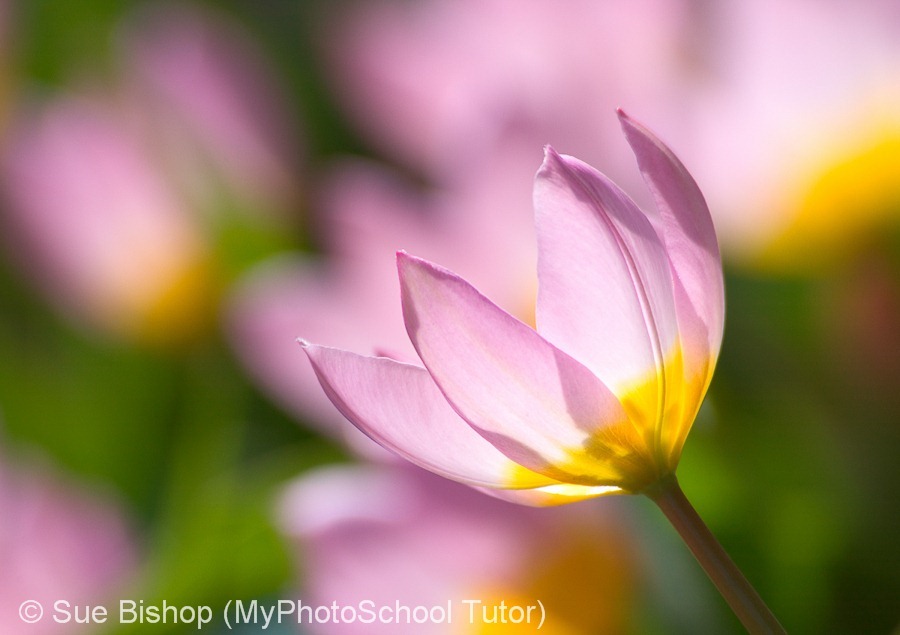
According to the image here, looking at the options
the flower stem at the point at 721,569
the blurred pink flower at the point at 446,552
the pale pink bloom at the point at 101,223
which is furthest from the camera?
the pale pink bloom at the point at 101,223

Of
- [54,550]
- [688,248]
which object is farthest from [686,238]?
[54,550]

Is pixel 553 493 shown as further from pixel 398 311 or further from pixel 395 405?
pixel 398 311

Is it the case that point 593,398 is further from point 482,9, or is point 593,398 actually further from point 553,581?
point 482,9

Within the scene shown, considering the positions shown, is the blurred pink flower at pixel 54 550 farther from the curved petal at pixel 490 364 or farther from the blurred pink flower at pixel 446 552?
the curved petal at pixel 490 364

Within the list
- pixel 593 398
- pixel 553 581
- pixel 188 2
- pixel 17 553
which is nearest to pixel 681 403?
pixel 593 398

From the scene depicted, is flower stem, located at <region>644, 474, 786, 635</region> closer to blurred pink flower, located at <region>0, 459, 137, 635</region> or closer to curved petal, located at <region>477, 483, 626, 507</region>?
curved petal, located at <region>477, 483, 626, 507</region>

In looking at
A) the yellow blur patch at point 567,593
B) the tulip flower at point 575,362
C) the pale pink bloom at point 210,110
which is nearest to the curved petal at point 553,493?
the tulip flower at point 575,362
